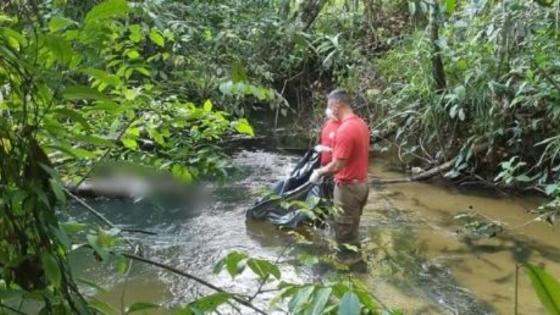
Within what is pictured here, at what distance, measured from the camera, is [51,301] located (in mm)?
1329

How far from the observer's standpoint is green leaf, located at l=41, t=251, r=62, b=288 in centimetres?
130

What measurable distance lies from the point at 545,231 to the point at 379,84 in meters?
3.89

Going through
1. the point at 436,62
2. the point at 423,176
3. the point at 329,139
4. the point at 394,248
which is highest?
the point at 436,62

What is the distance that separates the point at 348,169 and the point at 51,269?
4811mm

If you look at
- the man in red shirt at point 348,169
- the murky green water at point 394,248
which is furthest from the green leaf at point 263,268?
the man in red shirt at point 348,169

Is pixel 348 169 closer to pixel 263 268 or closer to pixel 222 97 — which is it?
pixel 222 97

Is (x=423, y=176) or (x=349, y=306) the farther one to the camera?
(x=423, y=176)

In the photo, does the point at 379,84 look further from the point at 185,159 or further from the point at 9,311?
the point at 9,311

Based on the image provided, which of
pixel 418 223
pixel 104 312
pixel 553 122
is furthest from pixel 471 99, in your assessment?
pixel 104 312

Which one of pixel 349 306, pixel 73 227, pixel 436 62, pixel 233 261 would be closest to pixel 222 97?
pixel 233 261

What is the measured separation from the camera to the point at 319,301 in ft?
4.62

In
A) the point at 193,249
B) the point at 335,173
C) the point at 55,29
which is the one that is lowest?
the point at 193,249

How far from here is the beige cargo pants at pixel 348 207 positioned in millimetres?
6031

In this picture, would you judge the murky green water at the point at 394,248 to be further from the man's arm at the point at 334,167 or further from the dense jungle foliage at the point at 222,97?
the man's arm at the point at 334,167
